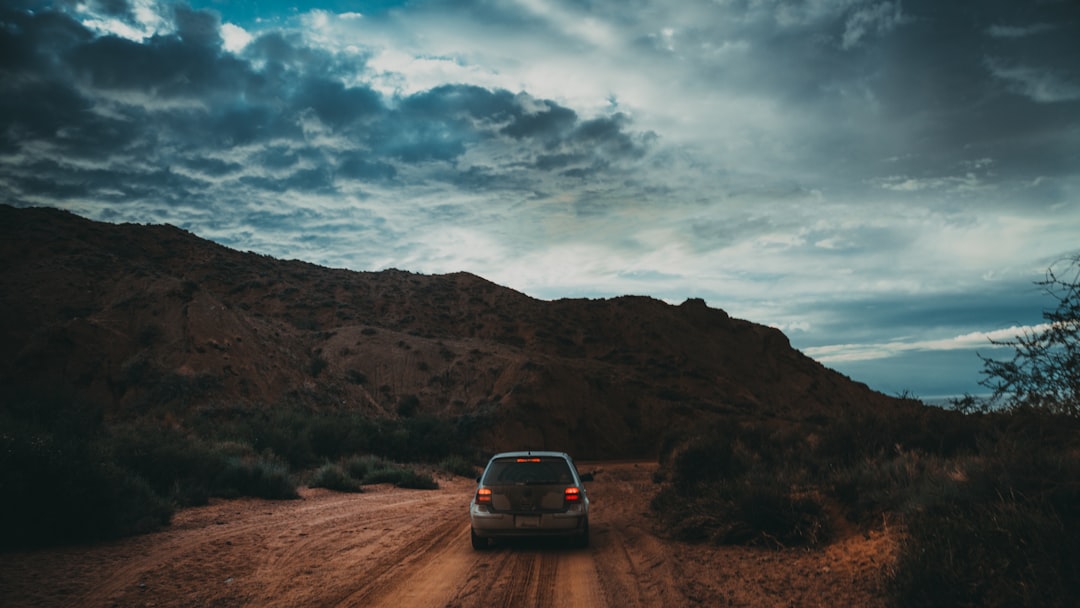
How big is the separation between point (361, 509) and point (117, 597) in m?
8.55

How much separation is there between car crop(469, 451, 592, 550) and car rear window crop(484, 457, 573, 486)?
16 millimetres

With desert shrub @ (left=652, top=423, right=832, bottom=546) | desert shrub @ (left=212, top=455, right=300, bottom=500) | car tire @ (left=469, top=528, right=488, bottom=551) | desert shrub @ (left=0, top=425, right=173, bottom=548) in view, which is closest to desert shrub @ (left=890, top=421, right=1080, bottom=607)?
desert shrub @ (left=652, top=423, right=832, bottom=546)

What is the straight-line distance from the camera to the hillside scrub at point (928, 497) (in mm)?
5609

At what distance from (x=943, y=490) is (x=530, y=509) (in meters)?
5.59

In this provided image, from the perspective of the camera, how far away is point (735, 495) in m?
11.2

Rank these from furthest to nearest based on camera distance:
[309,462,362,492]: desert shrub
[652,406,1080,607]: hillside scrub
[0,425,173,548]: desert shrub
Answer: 1. [309,462,362,492]: desert shrub
2. [0,425,173,548]: desert shrub
3. [652,406,1080,607]: hillside scrub

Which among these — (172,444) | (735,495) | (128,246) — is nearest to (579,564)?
(735,495)

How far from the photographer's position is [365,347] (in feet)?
165

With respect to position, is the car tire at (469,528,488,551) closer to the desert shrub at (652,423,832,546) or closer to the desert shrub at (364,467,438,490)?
the desert shrub at (652,423,832,546)

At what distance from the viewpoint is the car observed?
10.2m

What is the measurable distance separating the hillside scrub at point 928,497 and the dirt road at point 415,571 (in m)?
0.64

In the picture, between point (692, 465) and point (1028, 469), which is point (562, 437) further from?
point (1028, 469)

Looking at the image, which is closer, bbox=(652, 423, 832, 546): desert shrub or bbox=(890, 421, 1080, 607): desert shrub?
bbox=(890, 421, 1080, 607): desert shrub

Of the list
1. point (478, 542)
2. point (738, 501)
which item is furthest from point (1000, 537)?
point (478, 542)
